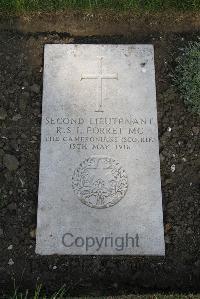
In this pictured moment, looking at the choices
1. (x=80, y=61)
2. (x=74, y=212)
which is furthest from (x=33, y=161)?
(x=80, y=61)

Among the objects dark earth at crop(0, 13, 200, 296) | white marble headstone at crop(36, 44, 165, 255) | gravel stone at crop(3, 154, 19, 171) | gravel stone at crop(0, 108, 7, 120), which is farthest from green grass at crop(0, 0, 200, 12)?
gravel stone at crop(3, 154, 19, 171)

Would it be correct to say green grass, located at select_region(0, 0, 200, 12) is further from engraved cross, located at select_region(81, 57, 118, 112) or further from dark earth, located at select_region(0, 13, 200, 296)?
engraved cross, located at select_region(81, 57, 118, 112)

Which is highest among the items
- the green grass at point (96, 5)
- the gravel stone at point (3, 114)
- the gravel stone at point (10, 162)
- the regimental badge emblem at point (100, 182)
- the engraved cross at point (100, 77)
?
the green grass at point (96, 5)

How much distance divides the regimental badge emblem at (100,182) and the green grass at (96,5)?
150 cm

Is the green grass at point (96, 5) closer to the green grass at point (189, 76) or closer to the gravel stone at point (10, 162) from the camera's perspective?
the green grass at point (189, 76)

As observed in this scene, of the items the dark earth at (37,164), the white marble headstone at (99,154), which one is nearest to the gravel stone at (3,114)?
the dark earth at (37,164)

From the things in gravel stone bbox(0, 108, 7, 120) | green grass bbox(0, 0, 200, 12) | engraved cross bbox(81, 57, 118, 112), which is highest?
green grass bbox(0, 0, 200, 12)

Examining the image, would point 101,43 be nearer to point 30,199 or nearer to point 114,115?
point 114,115

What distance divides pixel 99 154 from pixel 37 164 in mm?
493

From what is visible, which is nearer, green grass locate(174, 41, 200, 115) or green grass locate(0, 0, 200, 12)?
green grass locate(174, 41, 200, 115)

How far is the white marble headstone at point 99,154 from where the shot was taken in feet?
11.9

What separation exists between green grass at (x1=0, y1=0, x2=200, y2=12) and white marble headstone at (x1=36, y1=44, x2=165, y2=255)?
472mm

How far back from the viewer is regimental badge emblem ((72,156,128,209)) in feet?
12.1

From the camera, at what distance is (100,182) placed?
3734 mm
